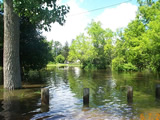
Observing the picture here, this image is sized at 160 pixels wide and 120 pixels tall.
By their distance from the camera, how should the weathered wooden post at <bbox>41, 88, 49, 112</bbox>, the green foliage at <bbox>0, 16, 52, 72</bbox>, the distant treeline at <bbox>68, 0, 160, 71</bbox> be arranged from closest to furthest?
the weathered wooden post at <bbox>41, 88, 49, 112</bbox>, the green foliage at <bbox>0, 16, 52, 72</bbox>, the distant treeline at <bbox>68, 0, 160, 71</bbox>

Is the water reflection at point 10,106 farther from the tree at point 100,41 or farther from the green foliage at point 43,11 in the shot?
the tree at point 100,41

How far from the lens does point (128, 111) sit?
8.06 m

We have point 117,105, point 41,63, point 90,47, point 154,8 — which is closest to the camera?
point 117,105

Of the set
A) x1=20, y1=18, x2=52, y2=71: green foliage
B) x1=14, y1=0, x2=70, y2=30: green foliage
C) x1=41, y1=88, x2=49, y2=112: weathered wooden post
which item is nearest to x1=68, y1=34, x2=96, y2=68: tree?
x1=20, y1=18, x2=52, y2=71: green foliage

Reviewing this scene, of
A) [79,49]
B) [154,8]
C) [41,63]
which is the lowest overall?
[41,63]

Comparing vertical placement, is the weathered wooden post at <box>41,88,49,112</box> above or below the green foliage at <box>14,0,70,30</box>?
below

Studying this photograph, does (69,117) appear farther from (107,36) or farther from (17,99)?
(107,36)

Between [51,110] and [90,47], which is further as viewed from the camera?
[90,47]

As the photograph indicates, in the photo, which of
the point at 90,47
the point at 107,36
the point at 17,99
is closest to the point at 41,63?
the point at 17,99

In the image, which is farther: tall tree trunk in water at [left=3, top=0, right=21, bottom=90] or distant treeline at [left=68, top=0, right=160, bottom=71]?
distant treeline at [left=68, top=0, right=160, bottom=71]

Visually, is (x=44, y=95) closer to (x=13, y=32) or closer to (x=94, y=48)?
(x=13, y=32)

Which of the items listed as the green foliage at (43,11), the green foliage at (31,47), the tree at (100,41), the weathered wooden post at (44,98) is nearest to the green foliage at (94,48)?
the tree at (100,41)

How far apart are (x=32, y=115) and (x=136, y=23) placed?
27.8 m

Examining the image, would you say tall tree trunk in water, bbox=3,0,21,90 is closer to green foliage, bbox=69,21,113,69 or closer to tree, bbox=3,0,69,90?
tree, bbox=3,0,69,90
